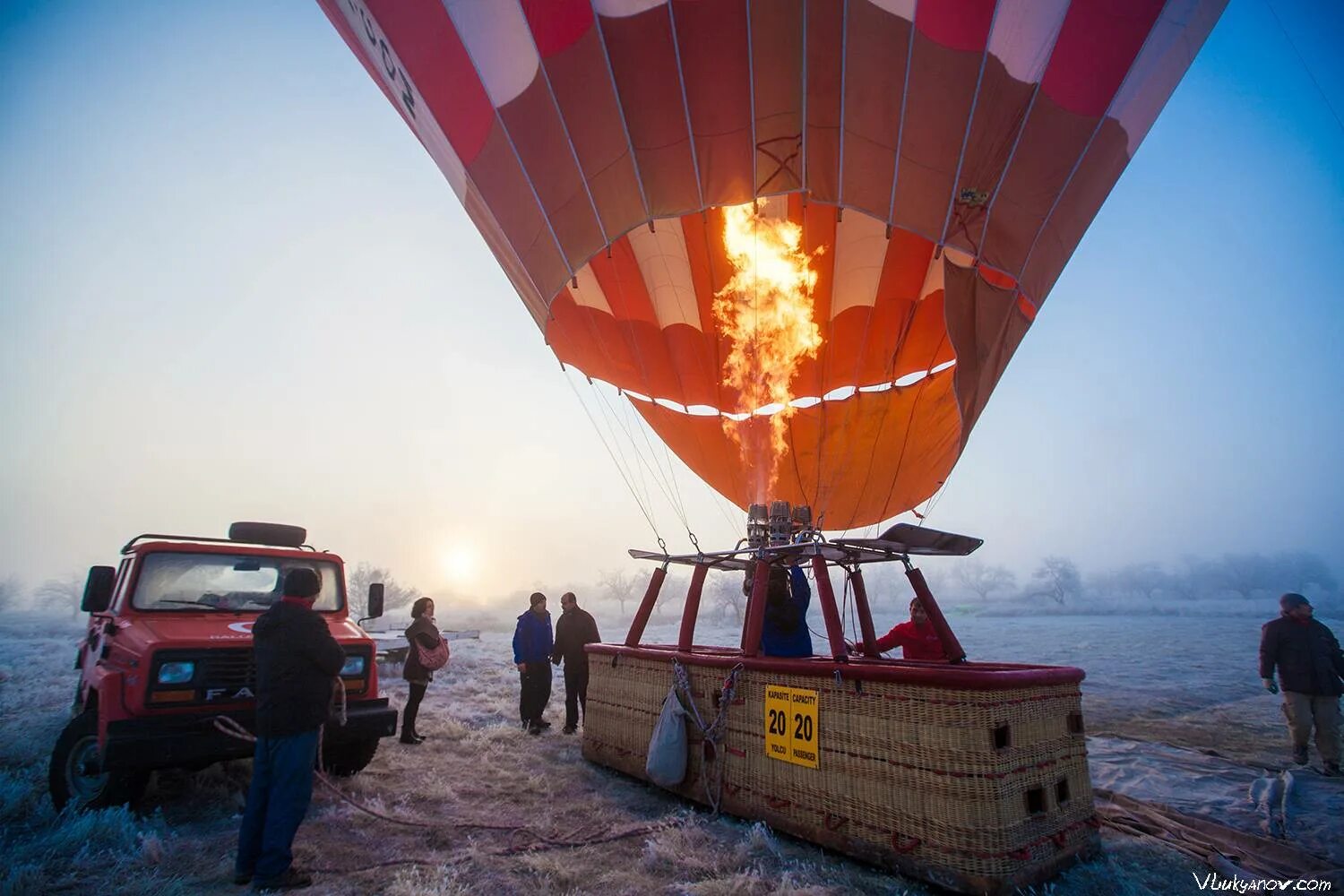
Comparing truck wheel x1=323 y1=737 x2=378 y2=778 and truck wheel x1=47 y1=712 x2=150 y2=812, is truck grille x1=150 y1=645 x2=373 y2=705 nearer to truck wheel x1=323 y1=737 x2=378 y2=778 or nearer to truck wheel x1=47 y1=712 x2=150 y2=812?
truck wheel x1=47 y1=712 x2=150 y2=812

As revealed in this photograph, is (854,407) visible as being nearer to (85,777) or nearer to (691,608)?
(691,608)

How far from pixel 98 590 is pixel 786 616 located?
21.1 feet

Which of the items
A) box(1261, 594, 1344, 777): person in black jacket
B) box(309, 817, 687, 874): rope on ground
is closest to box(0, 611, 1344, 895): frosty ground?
box(309, 817, 687, 874): rope on ground

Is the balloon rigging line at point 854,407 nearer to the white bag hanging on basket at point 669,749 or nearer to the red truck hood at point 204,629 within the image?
the white bag hanging on basket at point 669,749

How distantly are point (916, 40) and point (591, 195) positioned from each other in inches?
142

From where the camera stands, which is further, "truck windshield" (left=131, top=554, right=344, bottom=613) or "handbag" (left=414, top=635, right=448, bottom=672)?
"handbag" (left=414, top=635, right=448, bottom=672)

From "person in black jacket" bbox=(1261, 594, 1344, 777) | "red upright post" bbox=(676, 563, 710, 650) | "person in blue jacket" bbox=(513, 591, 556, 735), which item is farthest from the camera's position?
"person in blue jacket" bbox=(513, 591, 556, 735)

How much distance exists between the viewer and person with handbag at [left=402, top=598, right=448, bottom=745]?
7.68 meters

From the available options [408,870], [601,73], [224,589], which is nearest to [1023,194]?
[601,73]

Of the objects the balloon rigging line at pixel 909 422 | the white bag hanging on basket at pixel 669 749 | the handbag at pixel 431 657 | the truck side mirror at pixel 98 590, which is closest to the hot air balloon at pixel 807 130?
the white bag hanging on basket at pixel 669 749

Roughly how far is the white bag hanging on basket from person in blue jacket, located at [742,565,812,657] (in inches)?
43.4

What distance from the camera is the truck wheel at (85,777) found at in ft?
15.4

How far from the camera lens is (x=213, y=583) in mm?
6102

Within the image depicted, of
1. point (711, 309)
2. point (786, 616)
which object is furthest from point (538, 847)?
point (711, 309)
